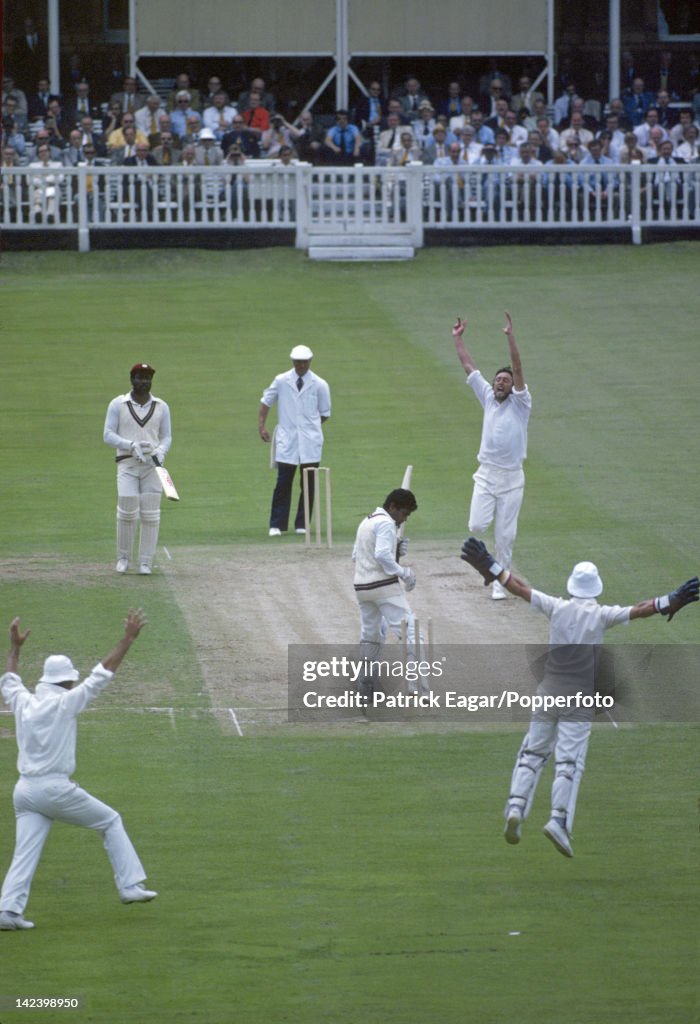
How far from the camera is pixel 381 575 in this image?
13.7 meters

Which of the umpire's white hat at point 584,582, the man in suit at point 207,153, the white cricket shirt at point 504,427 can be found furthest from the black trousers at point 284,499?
the man in suit at point 207,153

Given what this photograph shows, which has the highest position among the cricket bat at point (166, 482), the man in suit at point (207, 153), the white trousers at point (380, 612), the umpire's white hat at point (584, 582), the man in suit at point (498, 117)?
the man in suit at point (498, 117)

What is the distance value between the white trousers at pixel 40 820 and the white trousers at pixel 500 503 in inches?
286

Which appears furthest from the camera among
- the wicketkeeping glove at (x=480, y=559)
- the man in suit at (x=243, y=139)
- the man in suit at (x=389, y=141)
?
the man in suit at (x=389, y=141)

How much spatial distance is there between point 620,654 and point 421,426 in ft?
30.2

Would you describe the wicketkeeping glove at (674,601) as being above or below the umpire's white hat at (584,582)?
below

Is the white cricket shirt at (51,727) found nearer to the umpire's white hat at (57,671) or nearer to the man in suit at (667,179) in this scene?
the umpire's white hat at (57,671)

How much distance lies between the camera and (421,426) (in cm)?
2438

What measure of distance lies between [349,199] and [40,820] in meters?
24.2

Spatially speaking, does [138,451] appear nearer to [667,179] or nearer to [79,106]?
[667,179]

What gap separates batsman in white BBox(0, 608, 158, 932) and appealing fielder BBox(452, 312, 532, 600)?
713 centimetres

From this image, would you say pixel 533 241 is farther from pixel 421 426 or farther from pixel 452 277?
pixel 421 426

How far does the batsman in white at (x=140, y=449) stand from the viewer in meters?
17.6

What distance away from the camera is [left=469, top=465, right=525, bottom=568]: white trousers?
17.0 m
